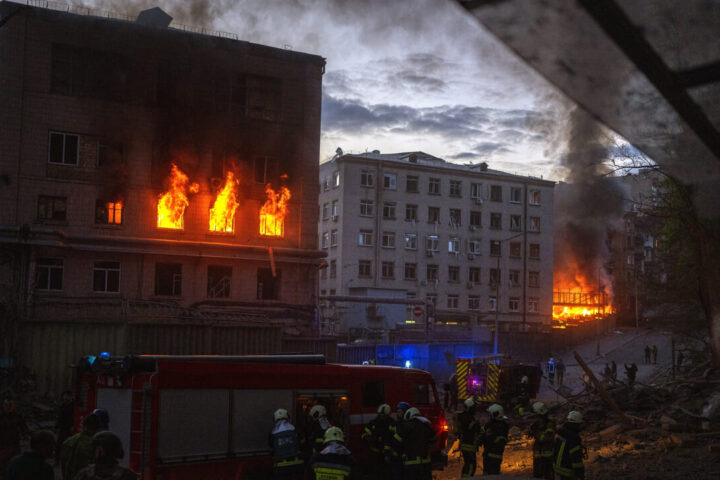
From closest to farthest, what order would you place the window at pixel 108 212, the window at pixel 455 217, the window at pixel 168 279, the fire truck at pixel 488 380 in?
1. the fire truck at pixel 488 380
2. the window at pixel 108 212
3. the window at pixel 168 279
4. the window at pixel 455 217

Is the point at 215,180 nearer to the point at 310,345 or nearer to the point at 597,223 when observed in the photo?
the point at 310,345

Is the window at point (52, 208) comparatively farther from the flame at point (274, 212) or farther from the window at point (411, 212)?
the window at point (411, 212)

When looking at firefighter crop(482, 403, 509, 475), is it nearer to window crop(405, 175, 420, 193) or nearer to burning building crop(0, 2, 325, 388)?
burning building crop(0, 2, 325, 388)

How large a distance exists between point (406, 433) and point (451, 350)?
107 ft

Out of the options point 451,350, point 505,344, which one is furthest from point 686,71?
point 505,344

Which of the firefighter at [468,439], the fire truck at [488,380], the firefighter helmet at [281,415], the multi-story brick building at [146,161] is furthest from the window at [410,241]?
the firefighter helmet at [281,415]

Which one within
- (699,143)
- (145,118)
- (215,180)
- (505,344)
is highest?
(145,118)

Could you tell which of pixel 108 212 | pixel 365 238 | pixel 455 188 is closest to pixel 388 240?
pixel 365 238

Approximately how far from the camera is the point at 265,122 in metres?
38.1

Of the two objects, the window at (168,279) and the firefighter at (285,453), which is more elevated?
the window at (168,279)

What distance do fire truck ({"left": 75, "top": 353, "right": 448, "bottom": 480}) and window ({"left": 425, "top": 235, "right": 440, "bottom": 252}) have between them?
54.7 metres

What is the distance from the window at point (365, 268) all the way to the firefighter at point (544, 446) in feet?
170

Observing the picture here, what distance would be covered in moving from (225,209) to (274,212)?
104 inches

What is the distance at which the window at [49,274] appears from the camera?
33188mm
